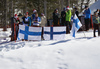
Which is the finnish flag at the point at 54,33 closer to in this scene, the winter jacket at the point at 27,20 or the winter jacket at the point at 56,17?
the winter jacket at the point at 27,20

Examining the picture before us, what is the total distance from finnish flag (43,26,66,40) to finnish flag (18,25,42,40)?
0.41 m

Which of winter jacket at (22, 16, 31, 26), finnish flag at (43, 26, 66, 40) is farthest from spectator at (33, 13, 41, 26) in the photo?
winter jacket at (22, 16, 31, 26)

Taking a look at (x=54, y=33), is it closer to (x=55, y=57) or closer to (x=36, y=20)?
(x=36, y=20)

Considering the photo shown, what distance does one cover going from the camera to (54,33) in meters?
10.9

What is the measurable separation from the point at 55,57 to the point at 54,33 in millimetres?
3221

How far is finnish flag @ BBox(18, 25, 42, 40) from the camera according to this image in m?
10.9

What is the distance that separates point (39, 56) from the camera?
7.96 metres

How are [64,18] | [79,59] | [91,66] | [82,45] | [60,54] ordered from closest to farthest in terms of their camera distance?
[91,66] < [79,59] < [60,54] < [82,45] < [64,18]

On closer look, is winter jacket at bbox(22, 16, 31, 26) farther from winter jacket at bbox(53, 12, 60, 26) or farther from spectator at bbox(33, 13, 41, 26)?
winter jacket at bbox(53, 12, 60, 26)

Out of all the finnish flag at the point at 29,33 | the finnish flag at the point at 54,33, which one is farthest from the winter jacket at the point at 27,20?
the finnish flag at the point at 54,33

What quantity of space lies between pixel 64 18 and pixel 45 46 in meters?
4.37

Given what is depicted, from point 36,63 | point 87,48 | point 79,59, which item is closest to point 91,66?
point 79,59

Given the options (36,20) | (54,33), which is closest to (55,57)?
(54,33)

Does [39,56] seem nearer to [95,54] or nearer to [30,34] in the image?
[95,54]
